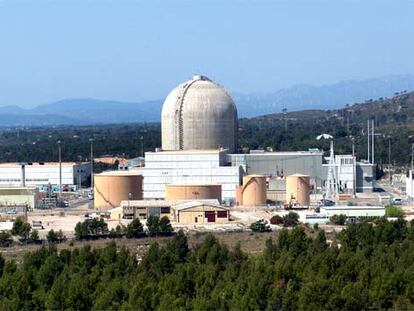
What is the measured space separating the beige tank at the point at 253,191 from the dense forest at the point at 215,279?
19.0 metres

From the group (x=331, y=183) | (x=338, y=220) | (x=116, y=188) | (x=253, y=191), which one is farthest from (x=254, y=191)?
(x=338, y=220)

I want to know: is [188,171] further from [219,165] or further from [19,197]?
[19,197]

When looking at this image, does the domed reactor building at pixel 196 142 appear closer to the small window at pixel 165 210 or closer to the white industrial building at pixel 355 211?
the small window at pixel 165 210

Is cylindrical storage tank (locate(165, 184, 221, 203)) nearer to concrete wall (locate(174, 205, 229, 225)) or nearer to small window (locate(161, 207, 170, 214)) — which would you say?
small window (locate(161, 207, 170, 214))

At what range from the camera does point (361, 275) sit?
2638 centimetres

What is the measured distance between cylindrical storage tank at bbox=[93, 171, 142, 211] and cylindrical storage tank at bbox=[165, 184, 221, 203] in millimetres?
1895

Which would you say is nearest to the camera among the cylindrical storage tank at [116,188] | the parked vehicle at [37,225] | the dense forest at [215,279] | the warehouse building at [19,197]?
the dense forest at [215,279]

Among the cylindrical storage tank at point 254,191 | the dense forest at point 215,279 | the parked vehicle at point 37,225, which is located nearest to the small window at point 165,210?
the cylindrical storage tank at point 254,191

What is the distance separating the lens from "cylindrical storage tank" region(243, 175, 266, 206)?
5206 centimetres

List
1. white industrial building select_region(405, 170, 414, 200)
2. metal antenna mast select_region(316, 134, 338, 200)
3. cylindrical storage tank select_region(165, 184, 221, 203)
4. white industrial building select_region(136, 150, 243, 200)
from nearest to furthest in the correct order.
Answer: cylindrical storage tank select_region(165, 184, 221, 203), metal antenna mast select_region(316, 134, 338, 200), white industrial building select_region(136, 150, 243, 200), white industrial building select_region(405, 170, 414, 200)

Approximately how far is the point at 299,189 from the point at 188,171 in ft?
18.9

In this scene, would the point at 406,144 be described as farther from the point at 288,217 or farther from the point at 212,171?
the point at 288,217

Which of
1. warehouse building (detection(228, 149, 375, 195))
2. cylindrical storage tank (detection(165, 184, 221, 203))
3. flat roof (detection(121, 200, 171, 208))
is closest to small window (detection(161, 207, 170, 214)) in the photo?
flat roof (detection(121, 200, 171, 208))

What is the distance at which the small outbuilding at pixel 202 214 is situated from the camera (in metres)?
46.1
